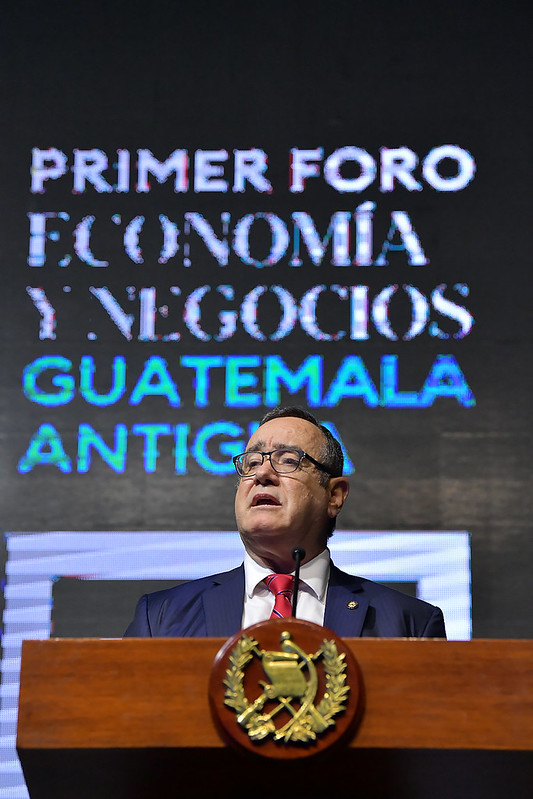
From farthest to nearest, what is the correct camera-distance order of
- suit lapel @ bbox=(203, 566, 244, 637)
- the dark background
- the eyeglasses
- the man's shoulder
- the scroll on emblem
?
1. the dark background
2. the eyeglasses
3. the man's shoulder
4. suit lapel @ bbox=(203, 566, 244, 637)
5. the scroll on emblem

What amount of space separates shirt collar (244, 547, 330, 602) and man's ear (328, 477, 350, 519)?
16 centimetres

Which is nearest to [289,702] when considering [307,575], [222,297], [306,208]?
[307,575]

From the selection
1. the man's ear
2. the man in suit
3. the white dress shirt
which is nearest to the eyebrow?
the man in suit

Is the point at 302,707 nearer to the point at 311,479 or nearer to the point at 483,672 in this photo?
the point at 483,672

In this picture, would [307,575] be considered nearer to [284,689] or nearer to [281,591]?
[281,591]

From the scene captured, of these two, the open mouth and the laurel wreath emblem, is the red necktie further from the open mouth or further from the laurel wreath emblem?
the laurel wreath emblem

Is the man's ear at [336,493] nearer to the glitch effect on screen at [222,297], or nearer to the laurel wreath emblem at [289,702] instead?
the laurel wreath emblem at [289,702]

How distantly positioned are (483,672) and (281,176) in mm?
3161

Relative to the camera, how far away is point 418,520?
13.0 ft

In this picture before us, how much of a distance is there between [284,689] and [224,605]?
40.4 inches

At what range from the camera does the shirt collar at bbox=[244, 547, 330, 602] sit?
7.77 feet

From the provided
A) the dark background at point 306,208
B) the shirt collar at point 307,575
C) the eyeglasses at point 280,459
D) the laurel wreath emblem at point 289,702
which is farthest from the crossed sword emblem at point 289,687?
the dark background at point 306,208

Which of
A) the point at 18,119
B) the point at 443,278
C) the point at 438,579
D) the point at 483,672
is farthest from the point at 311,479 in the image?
the point at 18,119

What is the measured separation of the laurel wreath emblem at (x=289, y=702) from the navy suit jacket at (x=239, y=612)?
927mm
